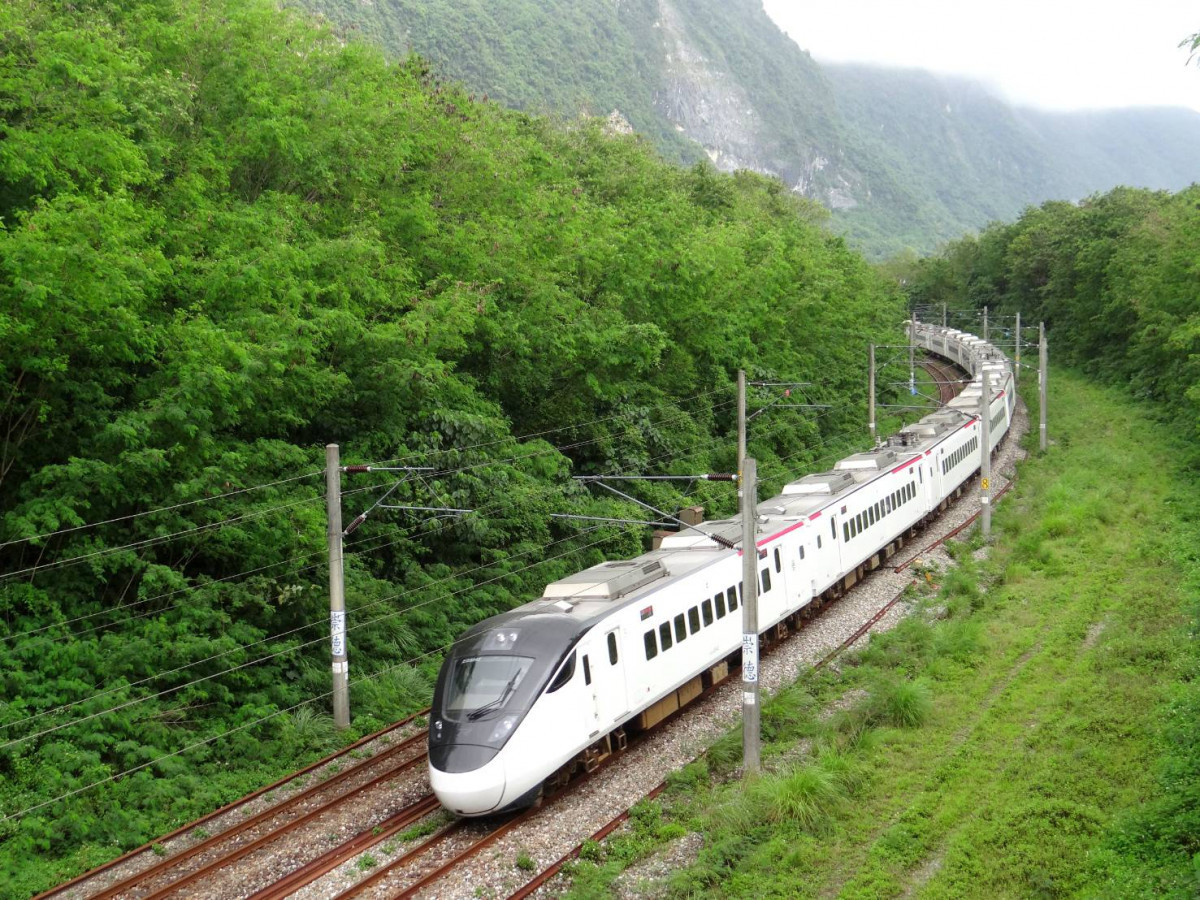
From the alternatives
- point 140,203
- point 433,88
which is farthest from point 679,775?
point 433,88

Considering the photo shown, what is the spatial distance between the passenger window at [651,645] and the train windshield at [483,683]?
2.73 m

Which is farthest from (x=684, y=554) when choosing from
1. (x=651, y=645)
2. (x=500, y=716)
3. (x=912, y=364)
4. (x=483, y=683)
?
(x=912, y=364)

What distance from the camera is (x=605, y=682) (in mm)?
14852

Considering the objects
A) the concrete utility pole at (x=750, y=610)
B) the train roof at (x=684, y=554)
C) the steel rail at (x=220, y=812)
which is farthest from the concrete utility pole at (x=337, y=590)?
the concrete utility pole at (x=750, y=610)

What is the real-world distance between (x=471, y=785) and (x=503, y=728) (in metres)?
0.78

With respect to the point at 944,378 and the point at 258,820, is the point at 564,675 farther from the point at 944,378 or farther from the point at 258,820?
the point at 944,378

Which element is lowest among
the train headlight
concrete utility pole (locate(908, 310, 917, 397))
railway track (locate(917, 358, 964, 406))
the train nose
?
railway track (locate(917, 358, 964, 406))

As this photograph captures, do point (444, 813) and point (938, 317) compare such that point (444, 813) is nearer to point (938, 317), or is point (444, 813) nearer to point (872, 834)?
point (872, 834)

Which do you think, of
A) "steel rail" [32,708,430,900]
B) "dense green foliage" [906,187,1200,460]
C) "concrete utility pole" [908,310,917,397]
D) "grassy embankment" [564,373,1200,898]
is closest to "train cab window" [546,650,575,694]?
"grassy embankment" [564,373,1200,898]

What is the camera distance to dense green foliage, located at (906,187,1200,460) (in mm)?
45344

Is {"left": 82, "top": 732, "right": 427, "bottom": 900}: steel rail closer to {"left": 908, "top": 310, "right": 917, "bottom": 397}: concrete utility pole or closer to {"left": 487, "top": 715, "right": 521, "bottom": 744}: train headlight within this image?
{"left": 487, "top": 715, "right": 521, "bottom": 744}: train headlight

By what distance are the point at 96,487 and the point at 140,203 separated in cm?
480

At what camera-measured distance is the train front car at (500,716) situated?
12945 mm

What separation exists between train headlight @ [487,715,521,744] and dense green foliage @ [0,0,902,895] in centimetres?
452
